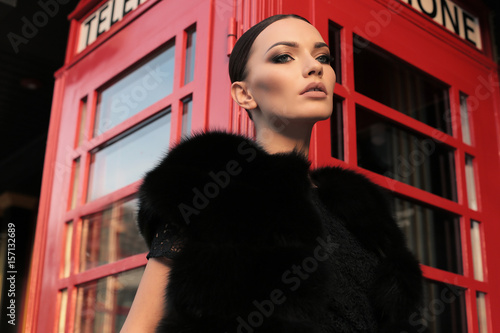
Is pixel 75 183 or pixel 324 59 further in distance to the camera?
pixel 75 183

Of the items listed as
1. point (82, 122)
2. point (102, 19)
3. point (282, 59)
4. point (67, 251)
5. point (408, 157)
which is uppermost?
point (102, 19)

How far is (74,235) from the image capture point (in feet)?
9.05

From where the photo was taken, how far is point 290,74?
5.13 ft

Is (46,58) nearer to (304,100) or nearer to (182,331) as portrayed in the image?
(304,100)

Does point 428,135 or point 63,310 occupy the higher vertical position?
point 428,135

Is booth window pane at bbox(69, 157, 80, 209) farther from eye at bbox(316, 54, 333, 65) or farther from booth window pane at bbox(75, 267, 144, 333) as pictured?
eye at bbox(316, 54, 333, 65)

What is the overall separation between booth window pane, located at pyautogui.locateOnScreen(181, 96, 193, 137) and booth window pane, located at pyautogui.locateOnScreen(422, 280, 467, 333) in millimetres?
1195

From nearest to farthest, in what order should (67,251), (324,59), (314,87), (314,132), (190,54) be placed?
(314,87), (324,59), (314,132), (190,54), (67,251)

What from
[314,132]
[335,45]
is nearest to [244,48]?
[314,132]

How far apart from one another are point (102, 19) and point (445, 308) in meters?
2.23

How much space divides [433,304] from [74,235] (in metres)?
1.65

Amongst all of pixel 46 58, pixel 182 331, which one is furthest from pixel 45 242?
pixel 182 331

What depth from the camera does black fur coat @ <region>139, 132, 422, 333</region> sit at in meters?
1.21

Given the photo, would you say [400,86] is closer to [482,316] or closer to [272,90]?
[482,316]
